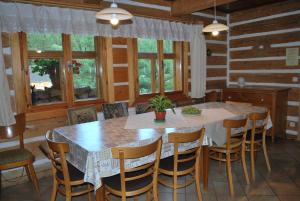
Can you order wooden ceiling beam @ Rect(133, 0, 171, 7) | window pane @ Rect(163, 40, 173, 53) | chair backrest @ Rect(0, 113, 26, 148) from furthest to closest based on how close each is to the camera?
1. window pane @ Rect(163, 40, 173, 53)
2. wooden ceiling beam @ Rect(133, 0, 171, 7)
3. chair backrest @ Rect(0, 113, 26, 148)

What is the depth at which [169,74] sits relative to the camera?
4.86m

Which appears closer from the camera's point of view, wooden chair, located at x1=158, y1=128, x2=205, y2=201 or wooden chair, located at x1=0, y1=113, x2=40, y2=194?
wooden chair, located at x1=158, y1=128, x2=205, y2=201

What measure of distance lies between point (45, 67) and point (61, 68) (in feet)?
0.68

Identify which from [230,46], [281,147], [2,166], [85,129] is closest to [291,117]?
[281,147]

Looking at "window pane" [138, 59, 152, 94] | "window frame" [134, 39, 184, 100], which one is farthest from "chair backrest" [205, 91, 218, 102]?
"window pane" [138, 59, 152, 94]

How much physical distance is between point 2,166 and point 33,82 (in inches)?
46.4

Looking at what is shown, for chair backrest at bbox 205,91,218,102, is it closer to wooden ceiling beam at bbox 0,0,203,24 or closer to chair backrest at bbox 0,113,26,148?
wooden ceiling beam at bbox 0,0,203,24

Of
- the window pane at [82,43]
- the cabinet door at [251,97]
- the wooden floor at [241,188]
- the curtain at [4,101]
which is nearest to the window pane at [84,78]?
the window pane at [82,43]

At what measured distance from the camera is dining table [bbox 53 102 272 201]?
6.39 feet

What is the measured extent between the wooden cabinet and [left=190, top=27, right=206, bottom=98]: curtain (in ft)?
2.47

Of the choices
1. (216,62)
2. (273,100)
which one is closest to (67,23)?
(216,62)

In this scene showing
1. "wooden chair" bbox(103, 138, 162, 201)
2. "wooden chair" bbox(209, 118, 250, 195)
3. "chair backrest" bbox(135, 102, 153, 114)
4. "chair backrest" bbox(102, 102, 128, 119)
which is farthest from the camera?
"chair backrest" bbox(135, 102, 153, 114)

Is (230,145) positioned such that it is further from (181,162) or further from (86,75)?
(86,75)

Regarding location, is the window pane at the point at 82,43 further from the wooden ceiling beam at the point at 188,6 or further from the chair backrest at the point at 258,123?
the chair backrest at the point at 258,123
